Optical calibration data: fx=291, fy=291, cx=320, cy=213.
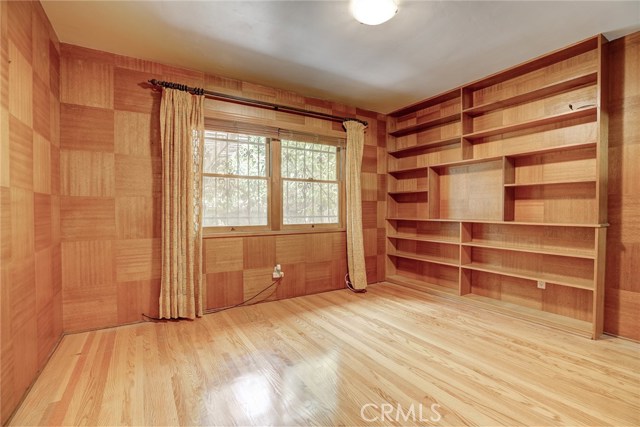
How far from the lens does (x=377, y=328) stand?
103 inches

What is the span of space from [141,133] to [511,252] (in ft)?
13.0

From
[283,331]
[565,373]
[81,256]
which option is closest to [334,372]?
[283,331]

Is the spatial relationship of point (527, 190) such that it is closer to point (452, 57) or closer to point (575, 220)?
point (575, 220)

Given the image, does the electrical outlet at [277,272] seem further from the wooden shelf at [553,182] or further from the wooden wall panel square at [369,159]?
the wooden shelf at [553,182]

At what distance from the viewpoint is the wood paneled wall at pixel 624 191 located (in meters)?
2.35

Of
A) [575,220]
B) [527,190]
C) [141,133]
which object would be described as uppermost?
[141,133]

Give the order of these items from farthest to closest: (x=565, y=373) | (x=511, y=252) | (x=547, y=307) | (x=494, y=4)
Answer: (x=511, y=252)
(x=547, y=307)
(x=494, y=4)
(x=565, y=373)

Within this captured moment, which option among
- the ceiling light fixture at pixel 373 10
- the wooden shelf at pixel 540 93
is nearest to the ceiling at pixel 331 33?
the ceiling light fixture at pixel 373 10

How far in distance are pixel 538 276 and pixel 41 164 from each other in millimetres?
4225

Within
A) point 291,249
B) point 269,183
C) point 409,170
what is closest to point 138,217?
point 269,183

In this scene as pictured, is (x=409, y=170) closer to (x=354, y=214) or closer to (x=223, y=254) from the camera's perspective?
(x=354, y=214)

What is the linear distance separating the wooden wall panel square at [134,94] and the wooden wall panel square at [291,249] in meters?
1.86

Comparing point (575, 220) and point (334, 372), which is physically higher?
point (575, 220)

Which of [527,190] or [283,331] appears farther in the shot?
[527,190]
